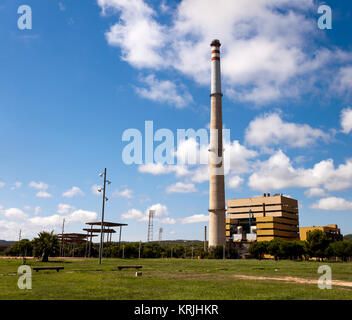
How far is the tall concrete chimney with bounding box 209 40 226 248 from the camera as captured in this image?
3863 inches

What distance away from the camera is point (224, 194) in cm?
9925

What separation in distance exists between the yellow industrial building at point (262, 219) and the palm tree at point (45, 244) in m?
93.0

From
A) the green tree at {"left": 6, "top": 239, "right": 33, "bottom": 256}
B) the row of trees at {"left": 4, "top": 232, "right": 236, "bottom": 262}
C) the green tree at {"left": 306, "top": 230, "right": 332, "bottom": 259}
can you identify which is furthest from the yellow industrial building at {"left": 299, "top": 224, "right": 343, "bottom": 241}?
the green tree at {"left": 6, "top": 239, "right": 33, "bottom": 256}

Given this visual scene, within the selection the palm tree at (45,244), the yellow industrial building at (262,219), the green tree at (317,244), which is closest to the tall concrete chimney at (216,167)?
the green tree at (317,244)

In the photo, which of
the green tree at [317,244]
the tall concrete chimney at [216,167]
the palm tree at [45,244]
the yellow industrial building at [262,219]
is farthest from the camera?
the yellow industrial building at [262,219]

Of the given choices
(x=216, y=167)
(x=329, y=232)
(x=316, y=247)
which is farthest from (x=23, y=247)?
(x=329, y=232)

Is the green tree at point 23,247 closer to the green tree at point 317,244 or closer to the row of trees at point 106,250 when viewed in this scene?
the row of trees at point 106,250

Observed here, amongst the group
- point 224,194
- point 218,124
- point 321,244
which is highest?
point 218,124

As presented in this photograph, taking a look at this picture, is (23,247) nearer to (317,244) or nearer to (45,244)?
(45,244)

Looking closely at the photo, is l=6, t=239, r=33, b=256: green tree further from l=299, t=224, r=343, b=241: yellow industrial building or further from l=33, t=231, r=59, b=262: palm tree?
l=299, t=224, r=343, b=241: yellow industrial building

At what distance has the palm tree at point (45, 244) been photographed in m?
44.8
